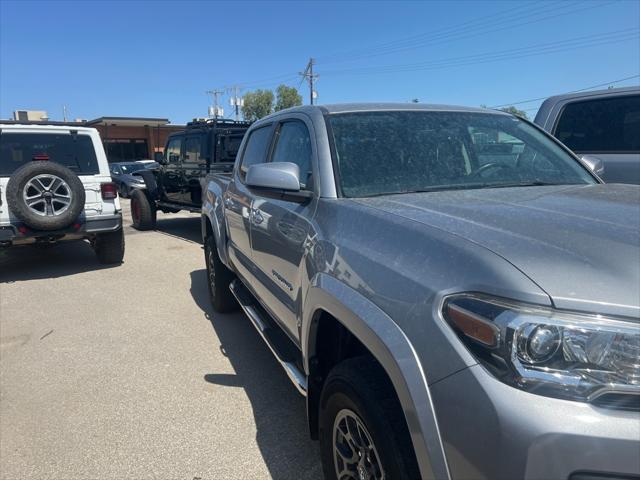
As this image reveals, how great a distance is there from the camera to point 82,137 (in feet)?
23.3

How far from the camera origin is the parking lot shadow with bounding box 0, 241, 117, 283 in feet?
23.5

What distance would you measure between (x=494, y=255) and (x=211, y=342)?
3.55 m

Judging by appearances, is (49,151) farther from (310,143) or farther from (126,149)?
(126,149)

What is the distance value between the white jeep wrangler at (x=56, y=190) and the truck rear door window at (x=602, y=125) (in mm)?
5810

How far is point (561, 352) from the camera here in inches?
49.4

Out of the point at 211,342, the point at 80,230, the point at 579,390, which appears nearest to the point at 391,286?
the point at 579,390

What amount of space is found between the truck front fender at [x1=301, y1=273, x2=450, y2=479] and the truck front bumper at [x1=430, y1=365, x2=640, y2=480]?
114mm

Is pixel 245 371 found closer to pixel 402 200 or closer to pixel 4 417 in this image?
pixel 4 417

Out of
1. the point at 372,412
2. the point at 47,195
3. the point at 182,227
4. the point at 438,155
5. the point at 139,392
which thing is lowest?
the point at 182,227

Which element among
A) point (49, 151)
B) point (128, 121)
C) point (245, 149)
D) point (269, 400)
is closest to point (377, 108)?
point (245, 149)

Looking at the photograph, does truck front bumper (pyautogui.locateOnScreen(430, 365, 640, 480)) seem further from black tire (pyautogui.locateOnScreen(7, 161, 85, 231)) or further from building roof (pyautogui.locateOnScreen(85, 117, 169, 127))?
building roof (pyautogui.locateOnScreen(85, 117, 169, 127))

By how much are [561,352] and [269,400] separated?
2491 mm

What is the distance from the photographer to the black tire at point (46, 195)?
598cm

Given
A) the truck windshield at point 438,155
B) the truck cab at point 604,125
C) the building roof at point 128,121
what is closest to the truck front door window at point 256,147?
the truck windshield at point 438,155
